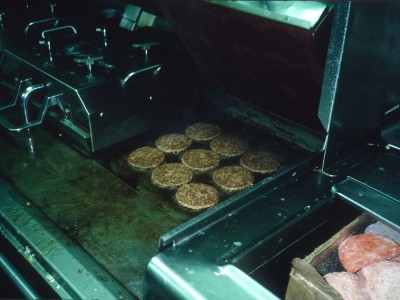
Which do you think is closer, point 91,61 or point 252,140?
point 91,61

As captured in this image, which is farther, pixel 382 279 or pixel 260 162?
pixel 260 162

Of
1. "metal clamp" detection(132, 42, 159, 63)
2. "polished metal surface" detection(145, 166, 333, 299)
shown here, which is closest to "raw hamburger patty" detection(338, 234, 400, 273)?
"polished metal surface" detection(145, 166, 333, 299)

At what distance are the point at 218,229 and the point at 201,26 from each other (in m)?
0.99

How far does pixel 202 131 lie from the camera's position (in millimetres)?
2342

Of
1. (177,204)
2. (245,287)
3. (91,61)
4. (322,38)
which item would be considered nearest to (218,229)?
(245,287)

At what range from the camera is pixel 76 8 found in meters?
3.16

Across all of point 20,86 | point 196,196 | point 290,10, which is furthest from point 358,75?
point 20,86

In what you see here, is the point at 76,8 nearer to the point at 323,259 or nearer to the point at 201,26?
the point at 201,26

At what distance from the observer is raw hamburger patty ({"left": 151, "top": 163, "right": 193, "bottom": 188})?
76.0 inches

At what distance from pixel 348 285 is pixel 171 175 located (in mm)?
987

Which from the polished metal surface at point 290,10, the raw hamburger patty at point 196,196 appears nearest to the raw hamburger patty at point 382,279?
the raw hamburger patty at point 196,196

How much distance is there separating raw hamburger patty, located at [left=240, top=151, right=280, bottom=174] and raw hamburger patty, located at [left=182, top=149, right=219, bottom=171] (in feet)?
0.50

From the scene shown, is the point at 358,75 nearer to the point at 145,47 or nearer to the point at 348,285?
the point at 348,285

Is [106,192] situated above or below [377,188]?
below
